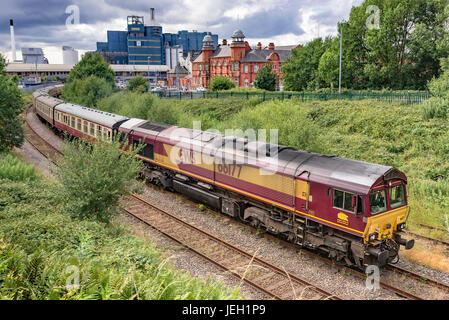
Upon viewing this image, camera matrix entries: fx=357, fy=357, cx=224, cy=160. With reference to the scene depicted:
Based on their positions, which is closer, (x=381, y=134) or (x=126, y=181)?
(x=126, y=181)

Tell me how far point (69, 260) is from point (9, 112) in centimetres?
2244

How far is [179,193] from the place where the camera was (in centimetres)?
2222

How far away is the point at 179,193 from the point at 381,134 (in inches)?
645

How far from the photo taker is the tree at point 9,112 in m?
25.5

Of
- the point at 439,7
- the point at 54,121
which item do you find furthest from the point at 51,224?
the point at 439,7

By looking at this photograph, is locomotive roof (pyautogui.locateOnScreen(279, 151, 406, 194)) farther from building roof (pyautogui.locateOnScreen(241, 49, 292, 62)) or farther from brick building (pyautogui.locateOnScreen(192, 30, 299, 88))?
building roof (pyautogui.locateOnScreen(241, 49, 292, 62))

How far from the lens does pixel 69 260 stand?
8.05 metres

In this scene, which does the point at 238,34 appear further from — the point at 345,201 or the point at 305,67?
the point at 345,201

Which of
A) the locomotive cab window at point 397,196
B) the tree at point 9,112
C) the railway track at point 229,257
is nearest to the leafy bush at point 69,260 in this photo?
the railway track at point 229,257

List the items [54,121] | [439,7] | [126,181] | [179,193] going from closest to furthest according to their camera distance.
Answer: [126,181], [179,193], [439,7], [54,121]

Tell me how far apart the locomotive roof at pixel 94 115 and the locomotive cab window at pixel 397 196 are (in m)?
19.5

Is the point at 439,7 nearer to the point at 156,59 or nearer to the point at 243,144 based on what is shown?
the point at 243,144

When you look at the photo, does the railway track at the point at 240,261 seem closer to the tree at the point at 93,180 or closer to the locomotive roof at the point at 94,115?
the tree at the point at 93,180

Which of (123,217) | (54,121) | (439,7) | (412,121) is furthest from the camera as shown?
(54,121)
